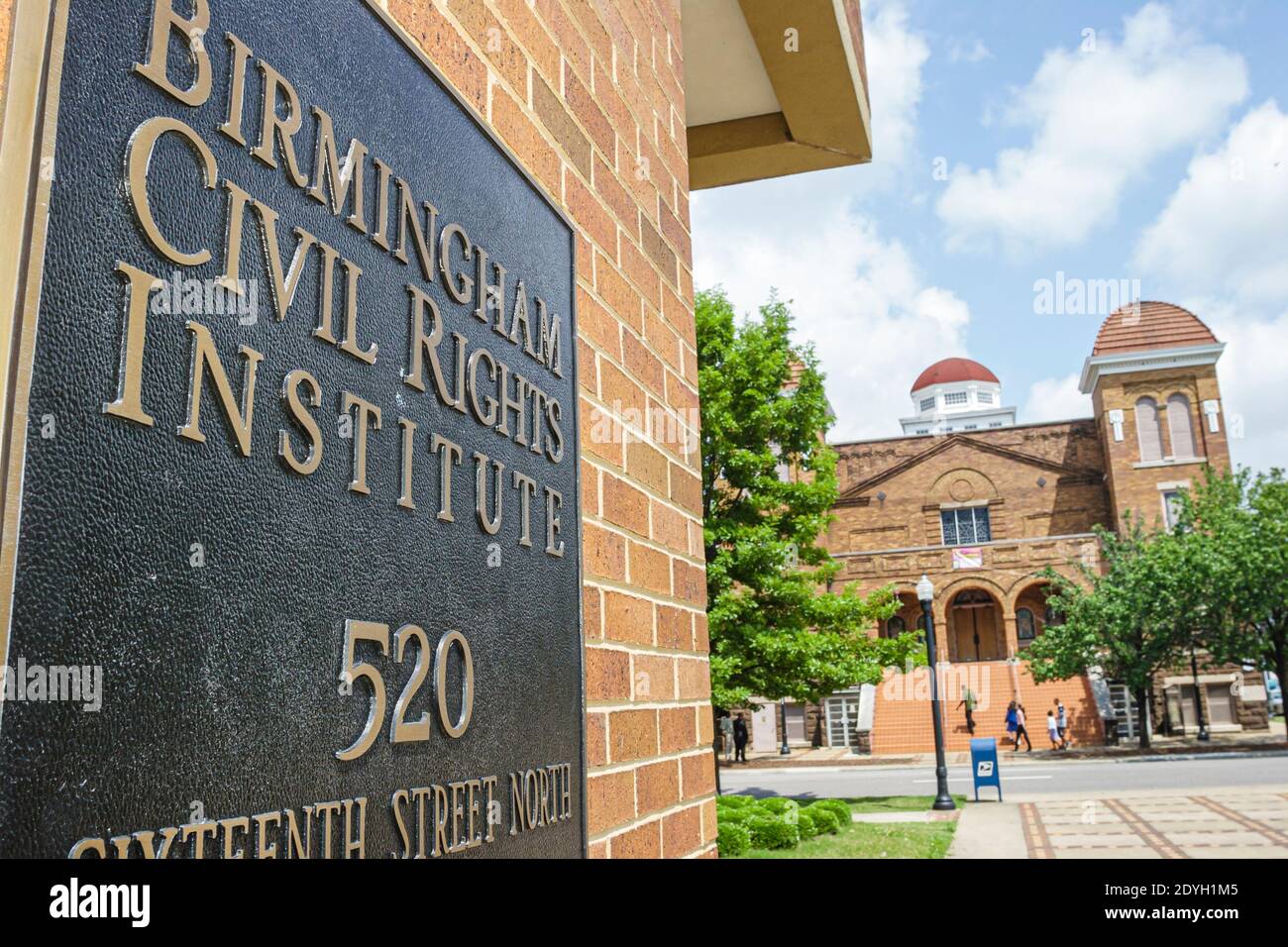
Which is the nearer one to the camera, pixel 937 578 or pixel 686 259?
pixel 686 259

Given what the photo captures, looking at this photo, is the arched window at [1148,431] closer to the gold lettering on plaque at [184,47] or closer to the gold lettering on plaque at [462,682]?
the gold lettering on plaque at [462,682]

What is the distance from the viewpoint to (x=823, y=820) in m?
14.0

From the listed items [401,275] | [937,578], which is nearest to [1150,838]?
[401,275]

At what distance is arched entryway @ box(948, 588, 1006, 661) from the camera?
42.7 metres

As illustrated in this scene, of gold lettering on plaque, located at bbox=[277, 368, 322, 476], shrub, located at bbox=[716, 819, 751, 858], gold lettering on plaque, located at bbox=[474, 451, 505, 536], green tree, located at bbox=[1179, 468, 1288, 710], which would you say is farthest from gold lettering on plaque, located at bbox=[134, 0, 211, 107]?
green tree, located at bbox=[1179, 468, 1288, 710]

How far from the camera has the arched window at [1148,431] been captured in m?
39.1

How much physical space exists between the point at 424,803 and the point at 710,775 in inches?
57.1

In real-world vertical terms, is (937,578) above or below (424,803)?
above

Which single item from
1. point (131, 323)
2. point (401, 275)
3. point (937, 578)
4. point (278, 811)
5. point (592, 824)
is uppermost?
point (937, 578)

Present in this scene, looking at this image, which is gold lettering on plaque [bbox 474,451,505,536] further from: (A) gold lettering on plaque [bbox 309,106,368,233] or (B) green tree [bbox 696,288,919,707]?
(B) green tree [bbox 696,288,919,707]

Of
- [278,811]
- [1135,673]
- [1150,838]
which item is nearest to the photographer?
[278,811]

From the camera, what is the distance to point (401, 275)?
1.38 metres

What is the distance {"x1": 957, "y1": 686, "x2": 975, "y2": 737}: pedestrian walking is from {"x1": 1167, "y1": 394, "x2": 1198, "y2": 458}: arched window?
1243 centimetres
